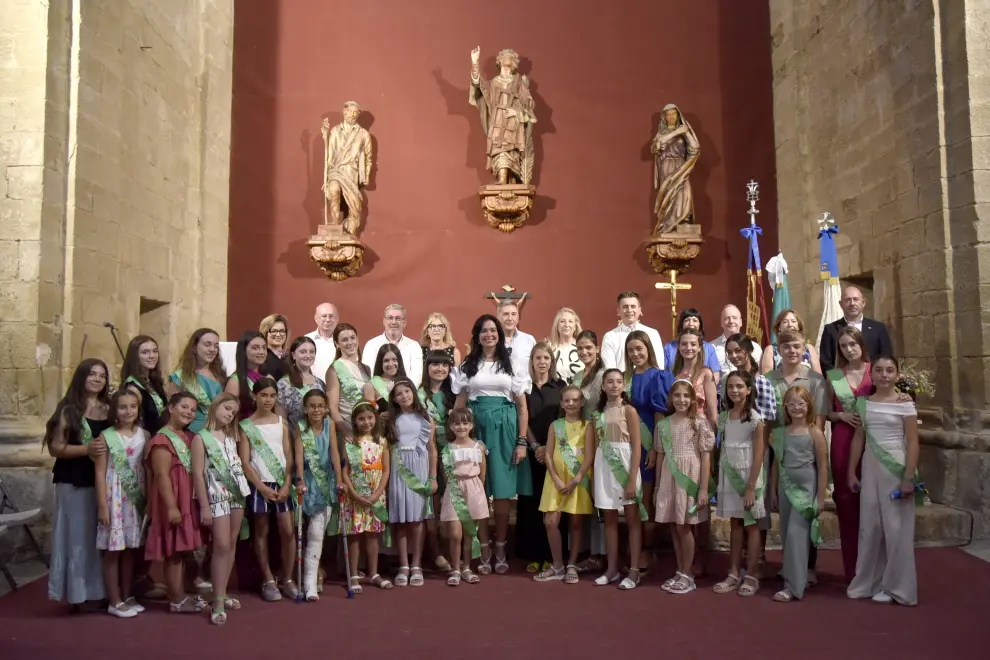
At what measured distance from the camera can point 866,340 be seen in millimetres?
5430

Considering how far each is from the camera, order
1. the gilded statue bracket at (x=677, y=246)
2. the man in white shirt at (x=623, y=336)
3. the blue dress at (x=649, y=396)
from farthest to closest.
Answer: the gilded statue bracket at (x=677, y=246)
the man in white shirt at (x=623, y=336)
the blue dress at (x=649, y=396)

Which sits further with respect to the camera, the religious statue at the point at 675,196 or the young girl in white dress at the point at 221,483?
the religious statue at the point at 675,196

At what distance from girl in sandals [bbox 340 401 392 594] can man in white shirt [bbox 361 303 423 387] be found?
872mm

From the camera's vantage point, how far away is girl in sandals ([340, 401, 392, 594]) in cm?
461

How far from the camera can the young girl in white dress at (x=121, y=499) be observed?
13.7ft

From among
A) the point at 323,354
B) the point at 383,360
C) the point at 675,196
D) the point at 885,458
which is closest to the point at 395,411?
the point at 383,360

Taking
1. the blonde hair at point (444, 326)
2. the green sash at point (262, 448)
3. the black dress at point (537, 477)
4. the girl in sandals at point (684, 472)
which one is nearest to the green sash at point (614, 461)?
the girl in sandals at point (684, 472)

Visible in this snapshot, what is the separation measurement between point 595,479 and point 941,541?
242 centimetres

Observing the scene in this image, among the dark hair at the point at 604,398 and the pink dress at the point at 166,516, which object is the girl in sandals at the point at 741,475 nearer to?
the dark hair at the point at 604,398

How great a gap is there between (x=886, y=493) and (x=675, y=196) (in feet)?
13.1

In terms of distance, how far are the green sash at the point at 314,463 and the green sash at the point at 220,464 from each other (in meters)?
0.41

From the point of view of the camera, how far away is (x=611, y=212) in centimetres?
813

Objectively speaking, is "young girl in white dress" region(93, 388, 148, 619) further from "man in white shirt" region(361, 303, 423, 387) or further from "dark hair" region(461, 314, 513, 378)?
"dark hair" region(461, 314, 513, 378)

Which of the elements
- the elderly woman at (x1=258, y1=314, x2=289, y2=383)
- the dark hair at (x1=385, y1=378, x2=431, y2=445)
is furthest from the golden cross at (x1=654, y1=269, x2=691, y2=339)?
the elderly woman at (x1=258, y1=314, x2=289, y2=383)
